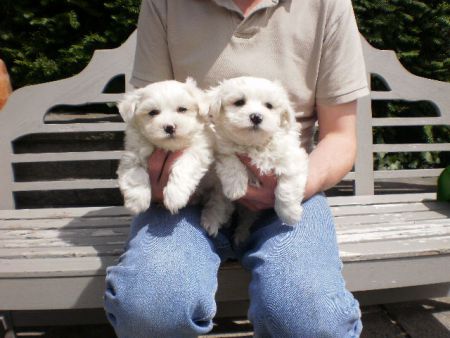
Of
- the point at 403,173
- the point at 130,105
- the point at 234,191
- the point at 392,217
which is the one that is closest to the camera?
the point at 234,191

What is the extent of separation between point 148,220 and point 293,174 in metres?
0.57

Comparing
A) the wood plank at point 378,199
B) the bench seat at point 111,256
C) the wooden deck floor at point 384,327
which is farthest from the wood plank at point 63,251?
the wood plank at point 378,199

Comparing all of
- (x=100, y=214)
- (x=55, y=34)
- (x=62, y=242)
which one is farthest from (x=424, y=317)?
(x=55, y=34)

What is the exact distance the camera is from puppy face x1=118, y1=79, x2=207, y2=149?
6.21ft

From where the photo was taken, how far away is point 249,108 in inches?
72.9

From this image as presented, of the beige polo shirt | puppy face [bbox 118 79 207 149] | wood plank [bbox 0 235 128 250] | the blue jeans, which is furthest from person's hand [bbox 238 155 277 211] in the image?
wood plank [bbox 0 235 128 250]

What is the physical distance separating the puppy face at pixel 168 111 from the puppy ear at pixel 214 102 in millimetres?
27

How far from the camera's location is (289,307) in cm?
161

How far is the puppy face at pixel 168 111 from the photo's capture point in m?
1.89

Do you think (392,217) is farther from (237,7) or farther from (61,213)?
(61,213)

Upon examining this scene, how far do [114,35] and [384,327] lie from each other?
2592mm

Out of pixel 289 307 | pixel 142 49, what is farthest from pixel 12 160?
pixel 289 307

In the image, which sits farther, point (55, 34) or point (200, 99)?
point (55, 34)

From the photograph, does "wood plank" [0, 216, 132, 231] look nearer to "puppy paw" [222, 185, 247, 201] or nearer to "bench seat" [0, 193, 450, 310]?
"bench seat" [0, 193, 450, 310]
